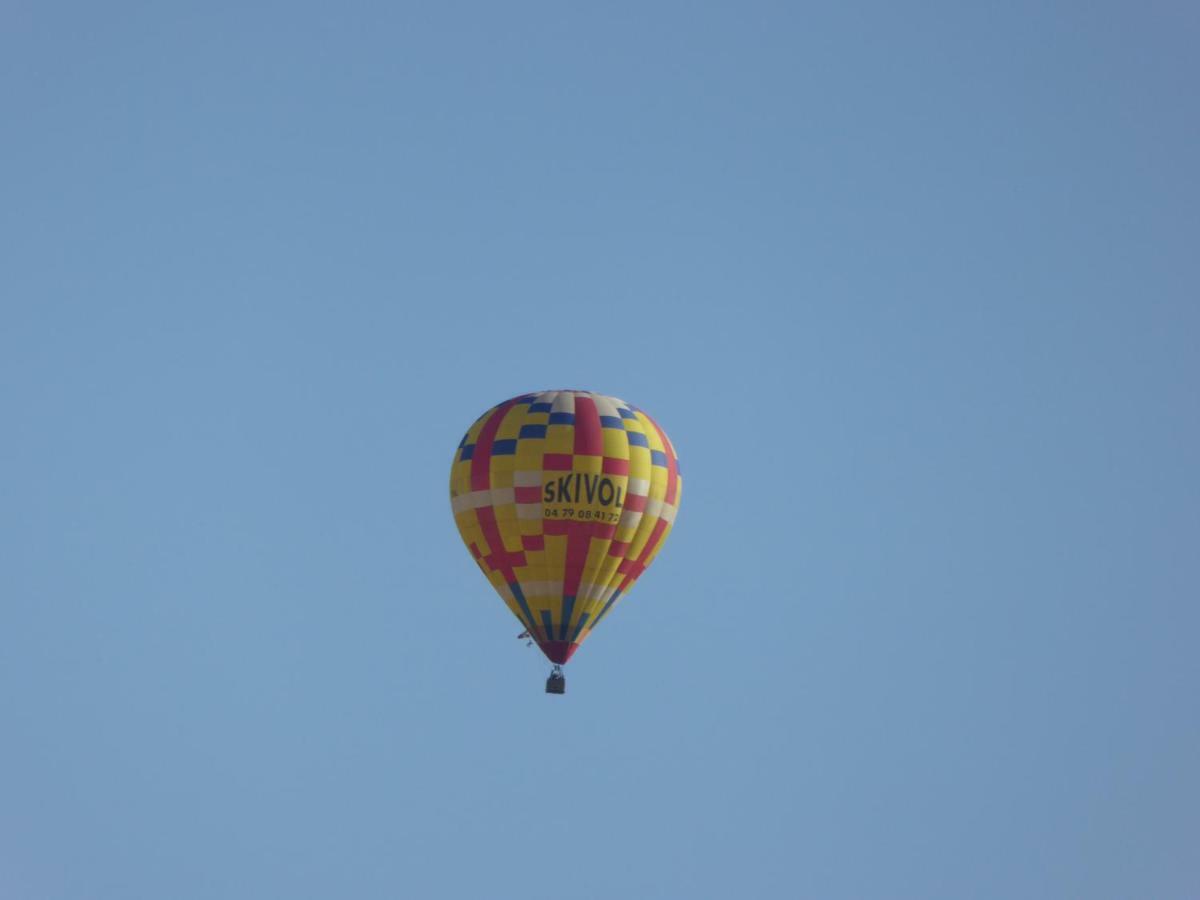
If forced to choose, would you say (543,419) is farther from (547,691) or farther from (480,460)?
(547,691)

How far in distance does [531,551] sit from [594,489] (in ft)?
6.45

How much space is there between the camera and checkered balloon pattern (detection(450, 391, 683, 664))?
69.3 m

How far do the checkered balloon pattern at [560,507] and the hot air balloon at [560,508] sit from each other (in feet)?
0.07

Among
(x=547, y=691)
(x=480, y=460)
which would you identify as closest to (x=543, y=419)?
(x=480, y=460)

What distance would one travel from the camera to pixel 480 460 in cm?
7019

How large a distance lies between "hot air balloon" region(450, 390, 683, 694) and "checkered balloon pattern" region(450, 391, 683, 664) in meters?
0.02

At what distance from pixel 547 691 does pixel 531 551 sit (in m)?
3.12

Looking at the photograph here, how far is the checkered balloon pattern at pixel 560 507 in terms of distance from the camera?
69312 millimetres

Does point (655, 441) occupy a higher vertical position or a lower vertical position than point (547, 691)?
higher

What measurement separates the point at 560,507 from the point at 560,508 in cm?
2

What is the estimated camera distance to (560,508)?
227ft

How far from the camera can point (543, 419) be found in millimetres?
70000

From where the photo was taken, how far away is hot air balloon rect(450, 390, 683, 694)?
6931 centimetres

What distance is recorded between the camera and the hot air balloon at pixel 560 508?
69312 mm
